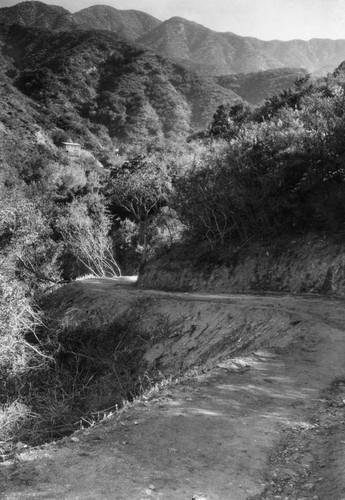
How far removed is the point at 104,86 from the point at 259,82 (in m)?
35.1

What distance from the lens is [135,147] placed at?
246ft

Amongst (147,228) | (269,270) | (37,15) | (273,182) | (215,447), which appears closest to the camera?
(215,447)

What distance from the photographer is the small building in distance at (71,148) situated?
67387 millimetres

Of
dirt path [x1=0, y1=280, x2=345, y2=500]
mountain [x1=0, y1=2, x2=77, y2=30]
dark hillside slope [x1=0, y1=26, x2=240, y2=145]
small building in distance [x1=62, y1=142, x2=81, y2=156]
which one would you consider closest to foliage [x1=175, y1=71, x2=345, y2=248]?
dirt path [x1=0, y1=280, x2=345, y2=500]

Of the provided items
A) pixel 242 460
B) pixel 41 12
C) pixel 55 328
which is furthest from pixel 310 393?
pixel 41 12

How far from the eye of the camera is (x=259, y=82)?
10325 cm

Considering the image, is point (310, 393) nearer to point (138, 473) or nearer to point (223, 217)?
point (138, 473)

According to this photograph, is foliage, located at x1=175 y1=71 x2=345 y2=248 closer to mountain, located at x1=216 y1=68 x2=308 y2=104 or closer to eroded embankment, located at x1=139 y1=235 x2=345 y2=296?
eroded embankment, located at x1=139 y1=235 x2=345 y2=296

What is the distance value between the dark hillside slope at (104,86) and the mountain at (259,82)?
4.49 metres

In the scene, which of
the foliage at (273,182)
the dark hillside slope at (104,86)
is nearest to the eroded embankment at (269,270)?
the foliage at (273,182)

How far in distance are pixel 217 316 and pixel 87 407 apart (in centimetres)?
441

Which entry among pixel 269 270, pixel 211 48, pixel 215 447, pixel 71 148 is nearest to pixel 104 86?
pixel 71 148

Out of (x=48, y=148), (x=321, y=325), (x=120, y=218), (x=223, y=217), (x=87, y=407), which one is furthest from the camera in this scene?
(x=48, y=148)

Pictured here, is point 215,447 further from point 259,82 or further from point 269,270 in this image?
point 259,82
